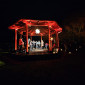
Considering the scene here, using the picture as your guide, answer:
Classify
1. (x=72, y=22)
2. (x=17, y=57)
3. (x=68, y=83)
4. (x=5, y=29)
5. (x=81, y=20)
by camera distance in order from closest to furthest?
1. (x=68, y=83)
2. (x=17, y=57)
3. (x=81, y=20)
4. (x=72, y=22)
5. (x=5, y=29)

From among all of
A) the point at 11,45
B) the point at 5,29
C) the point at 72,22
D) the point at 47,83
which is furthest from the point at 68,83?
the point at 5,29

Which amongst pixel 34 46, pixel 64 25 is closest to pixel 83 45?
pixel 64 25

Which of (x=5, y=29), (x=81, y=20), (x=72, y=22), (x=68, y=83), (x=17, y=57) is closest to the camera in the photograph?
(x=68, y=83)

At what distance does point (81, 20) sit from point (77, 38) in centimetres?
266

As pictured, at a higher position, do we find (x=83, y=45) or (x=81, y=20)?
(x=81, y=20)

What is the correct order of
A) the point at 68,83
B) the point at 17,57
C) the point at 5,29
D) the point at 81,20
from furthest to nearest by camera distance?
1. the point at 5,29
2. the point at 81,20
3. the point at 17,57
4. the point at 68,83

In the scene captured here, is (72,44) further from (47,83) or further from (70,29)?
(47,83)

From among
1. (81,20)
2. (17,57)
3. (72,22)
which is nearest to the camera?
(17,57)

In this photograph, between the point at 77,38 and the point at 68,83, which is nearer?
the point at 68,83

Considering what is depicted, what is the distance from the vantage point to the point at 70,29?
643 inches

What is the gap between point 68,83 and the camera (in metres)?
3.44

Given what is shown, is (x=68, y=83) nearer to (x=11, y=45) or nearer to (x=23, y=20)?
(x=23, y=20)

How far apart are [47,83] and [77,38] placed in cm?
1344

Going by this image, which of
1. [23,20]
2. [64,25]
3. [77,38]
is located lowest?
[77,38]
